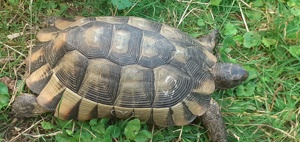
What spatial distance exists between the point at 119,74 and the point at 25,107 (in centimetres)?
82

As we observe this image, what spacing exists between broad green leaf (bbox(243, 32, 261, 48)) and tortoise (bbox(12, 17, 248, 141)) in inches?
28.5

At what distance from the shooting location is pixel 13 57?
372 cm

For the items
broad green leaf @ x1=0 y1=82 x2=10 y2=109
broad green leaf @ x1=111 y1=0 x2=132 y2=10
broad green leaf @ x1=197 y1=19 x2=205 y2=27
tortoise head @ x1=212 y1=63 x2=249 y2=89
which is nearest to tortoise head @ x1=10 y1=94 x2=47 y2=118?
broad green leaf @ x1=0 y1=82 x2=10 y2=109

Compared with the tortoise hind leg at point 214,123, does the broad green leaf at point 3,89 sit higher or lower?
higher

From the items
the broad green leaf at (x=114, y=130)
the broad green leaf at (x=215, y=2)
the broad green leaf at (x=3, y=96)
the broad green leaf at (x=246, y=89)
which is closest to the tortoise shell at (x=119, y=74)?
the broad green leaf at (x=114, y=130)

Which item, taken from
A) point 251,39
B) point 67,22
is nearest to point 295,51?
point 251,39

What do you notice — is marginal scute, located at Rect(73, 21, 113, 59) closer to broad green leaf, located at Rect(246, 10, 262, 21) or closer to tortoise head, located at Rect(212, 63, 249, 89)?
tortoise head, located at Rect(212, 63, 249, 89)

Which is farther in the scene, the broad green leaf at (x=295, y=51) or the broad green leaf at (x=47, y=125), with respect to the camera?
the broad green leaf at (x=295, y=51)

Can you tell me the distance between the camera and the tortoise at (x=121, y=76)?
126 inches

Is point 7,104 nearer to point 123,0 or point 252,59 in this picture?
point 123,0

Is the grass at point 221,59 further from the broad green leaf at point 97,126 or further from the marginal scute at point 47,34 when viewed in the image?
the marginal scute at point 47,34

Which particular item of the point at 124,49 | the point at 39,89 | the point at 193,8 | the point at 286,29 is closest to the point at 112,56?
the point at 124,49

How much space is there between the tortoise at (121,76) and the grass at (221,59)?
14 cm

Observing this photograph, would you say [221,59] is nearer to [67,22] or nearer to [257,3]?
[257,3]
